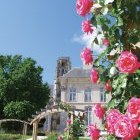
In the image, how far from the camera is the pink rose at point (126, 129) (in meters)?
2.81

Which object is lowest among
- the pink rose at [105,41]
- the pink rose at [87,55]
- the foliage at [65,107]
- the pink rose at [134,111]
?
the pink rose at [134,111]

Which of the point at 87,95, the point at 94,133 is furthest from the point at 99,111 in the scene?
the point at 87,95

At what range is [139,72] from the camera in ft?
10.9

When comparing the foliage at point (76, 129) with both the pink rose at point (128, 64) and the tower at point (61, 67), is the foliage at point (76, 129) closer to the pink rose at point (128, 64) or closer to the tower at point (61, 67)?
the pink rose at point (128, 64)

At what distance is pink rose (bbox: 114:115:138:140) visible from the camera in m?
2.81

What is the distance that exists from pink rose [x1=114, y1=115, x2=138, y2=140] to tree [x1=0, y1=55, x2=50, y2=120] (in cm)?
4334

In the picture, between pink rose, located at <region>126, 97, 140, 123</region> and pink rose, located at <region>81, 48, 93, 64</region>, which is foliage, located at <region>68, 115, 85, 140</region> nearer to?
pink rose, located at <region>81, 48, 93, 64</region>

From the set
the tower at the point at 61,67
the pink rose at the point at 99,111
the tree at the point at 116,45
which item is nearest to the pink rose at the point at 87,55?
the tree at the point at 116,45

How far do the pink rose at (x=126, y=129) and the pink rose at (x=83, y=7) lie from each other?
115 centimetres

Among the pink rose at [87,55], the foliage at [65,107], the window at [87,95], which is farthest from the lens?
the window at [87,95]

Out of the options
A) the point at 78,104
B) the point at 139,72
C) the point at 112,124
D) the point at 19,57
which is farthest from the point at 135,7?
the point at 19,57

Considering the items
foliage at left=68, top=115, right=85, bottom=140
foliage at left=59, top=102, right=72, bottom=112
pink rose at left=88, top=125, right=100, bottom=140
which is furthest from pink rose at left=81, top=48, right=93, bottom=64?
foliage at left=59, top=102, right=72, bottom=112

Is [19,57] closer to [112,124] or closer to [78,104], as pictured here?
[78,104]

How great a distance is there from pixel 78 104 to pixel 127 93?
4593 cm
